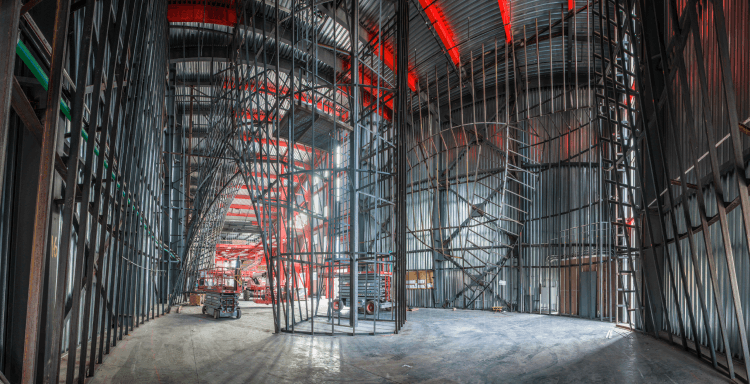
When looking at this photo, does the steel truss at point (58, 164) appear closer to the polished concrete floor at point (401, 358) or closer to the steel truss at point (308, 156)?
the polished concrete floor at point (401, 358)

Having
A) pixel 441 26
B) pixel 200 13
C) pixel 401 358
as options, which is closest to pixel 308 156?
pixel 200 13

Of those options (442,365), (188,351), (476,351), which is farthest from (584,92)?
(188,351)

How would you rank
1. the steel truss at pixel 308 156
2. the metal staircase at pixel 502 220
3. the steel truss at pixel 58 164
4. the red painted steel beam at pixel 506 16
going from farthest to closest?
the metal staircase at pixel 502 220 → the red painted steel beam at pixel 506 16 → the steel truss at pixel 308 156 → the steel truss at pixel 58 164

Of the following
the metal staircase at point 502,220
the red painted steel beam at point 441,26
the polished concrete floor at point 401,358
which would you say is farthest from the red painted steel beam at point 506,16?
the polished concrete floor at point 401,358

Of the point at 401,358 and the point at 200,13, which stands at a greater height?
the point at 200,13

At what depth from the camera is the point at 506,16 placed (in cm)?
2003

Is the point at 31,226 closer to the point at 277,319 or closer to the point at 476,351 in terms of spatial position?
the point at 277,319

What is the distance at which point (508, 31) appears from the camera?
830 inches

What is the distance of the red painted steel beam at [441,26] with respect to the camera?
1993cm

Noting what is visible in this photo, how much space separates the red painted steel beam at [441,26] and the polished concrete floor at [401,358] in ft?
44.8

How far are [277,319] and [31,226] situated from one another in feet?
23.7

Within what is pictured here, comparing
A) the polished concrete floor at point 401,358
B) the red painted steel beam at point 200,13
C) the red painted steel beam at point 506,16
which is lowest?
the polished concrete floor at point 401,358

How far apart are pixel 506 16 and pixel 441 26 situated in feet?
9.47

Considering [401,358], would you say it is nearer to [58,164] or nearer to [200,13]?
[58,164]
